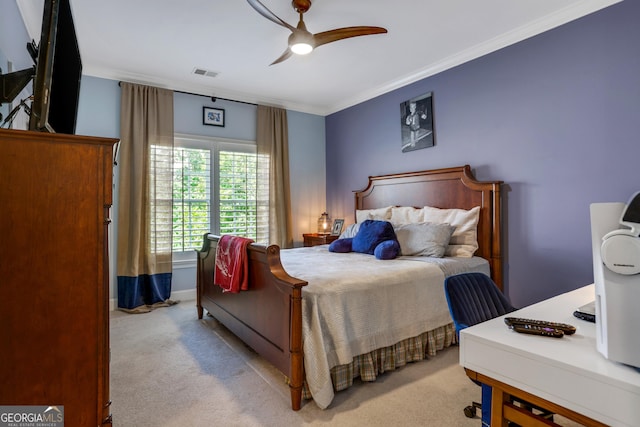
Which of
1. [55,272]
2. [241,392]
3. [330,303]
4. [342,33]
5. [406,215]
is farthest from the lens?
[406,215]

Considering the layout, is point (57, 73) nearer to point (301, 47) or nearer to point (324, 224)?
point (301, 47)

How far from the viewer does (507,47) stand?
322 centimetres

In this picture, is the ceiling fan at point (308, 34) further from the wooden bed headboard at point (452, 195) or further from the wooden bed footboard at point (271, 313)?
the wooden bed headboard at point (452, 195)

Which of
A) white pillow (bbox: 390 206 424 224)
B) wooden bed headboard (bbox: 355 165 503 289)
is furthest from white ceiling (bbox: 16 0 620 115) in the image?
white pillow (bbox: 390 206 424 224)

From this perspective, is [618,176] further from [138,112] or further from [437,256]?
[138,112]

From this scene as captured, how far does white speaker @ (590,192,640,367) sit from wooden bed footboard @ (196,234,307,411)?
141 centimetres

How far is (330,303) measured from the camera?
211 centimetres

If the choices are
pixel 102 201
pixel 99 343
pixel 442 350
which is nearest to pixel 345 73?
pixel 442 350

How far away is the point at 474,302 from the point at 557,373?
2.71 ft

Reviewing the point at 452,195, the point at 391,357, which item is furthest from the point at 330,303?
the point at 452,195

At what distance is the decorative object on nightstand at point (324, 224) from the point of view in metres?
5.24

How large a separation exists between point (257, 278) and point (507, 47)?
313 centimetres

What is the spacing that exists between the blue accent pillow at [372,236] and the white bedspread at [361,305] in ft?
1.02

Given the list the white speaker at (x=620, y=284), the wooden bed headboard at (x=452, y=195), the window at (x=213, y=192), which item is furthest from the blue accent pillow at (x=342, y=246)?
the white speaker at (x=620, y=284)
